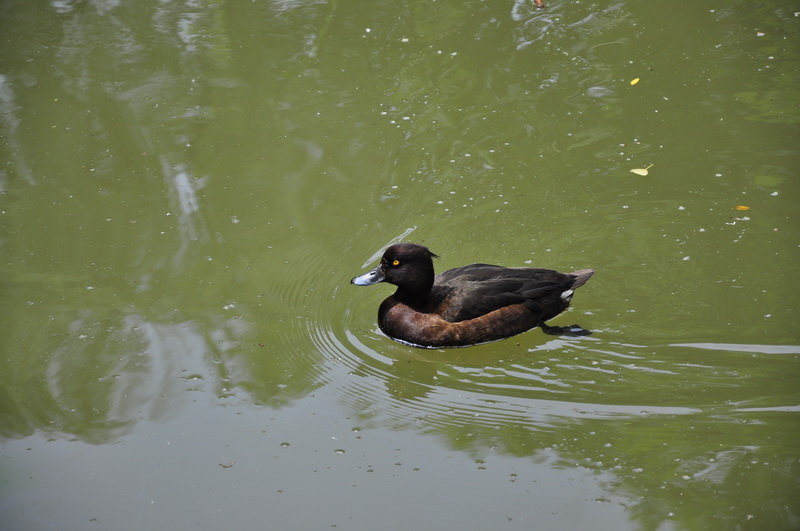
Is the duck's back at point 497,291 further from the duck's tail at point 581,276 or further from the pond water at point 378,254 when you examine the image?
the pond water at point 378,254

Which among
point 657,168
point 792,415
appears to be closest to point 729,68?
point 657,168

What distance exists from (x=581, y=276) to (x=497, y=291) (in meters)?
0.64

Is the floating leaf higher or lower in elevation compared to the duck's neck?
higher

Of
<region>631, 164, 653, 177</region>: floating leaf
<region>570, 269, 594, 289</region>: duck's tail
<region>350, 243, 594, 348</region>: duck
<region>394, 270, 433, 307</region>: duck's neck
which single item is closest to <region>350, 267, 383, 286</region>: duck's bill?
<region>350, 243, 594, 348</region>: duck

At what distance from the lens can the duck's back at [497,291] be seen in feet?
20.9

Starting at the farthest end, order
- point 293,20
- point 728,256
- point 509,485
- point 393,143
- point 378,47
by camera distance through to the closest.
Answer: point 293,20 < point 378,47 < point 393,143 < point 728,256 < point 509,485

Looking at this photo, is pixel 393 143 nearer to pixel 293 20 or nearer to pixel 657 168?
pixel 657 168

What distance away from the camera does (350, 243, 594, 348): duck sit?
6.34 meters

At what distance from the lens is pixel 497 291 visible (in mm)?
6398

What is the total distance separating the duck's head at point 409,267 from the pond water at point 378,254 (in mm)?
427

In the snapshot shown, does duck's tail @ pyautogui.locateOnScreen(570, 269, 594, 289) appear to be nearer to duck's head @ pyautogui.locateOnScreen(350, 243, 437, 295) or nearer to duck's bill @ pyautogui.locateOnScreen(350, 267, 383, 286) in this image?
duck's head @ pyautogui.locateOnScreen(350, 243, 437, 295)

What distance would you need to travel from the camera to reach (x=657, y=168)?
7.79 meters

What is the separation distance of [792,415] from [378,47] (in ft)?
20.1

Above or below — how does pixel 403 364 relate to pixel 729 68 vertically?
below
